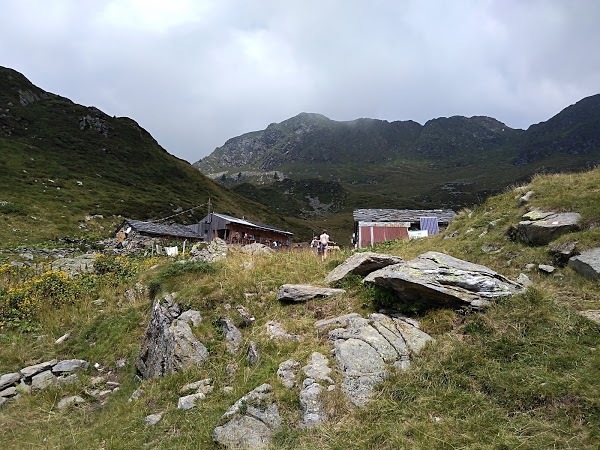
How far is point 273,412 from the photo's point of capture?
244 inches

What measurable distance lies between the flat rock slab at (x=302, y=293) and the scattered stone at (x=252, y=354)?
2.03 m

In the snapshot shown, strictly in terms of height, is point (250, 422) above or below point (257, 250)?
below

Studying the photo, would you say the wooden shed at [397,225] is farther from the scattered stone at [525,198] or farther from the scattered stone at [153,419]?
the scattered stone at [153,419]

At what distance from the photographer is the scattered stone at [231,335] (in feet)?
28.1

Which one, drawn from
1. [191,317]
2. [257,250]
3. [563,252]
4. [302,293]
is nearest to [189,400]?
[191,317]

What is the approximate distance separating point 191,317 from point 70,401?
3036 millimetres

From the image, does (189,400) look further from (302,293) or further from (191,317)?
(302,293)

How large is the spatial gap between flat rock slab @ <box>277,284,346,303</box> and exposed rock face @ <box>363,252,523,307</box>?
Answer: 4.81 feet

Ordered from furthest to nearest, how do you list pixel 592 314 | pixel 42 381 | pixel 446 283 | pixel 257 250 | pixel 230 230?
pixel 230 230 → pixel 257 250 → pixel 42 381 → pixel 446 283 → pixel 592 314

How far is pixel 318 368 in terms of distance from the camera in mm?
6875

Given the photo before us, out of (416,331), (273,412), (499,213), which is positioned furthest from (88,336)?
(499,213)

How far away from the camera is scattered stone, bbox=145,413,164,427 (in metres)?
6.78

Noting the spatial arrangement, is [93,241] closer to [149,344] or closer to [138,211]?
[138,211]

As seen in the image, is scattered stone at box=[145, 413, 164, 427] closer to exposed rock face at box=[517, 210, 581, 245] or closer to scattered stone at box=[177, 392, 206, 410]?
scattered stone at box=[177, 392, 206, 410]
